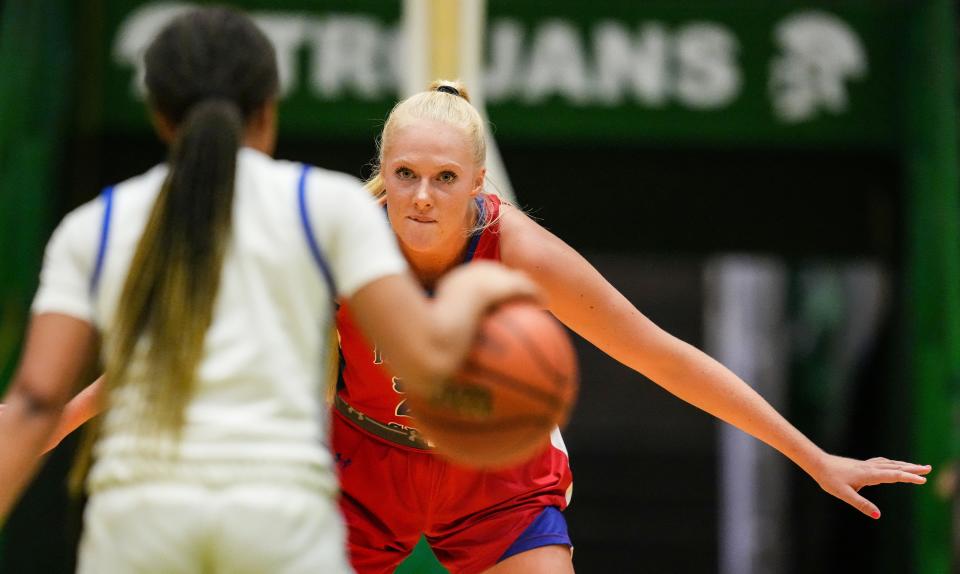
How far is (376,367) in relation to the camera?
4.23m

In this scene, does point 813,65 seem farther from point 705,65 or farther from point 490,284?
point 490,284

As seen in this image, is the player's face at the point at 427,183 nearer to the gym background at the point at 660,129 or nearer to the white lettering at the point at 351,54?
the gym background at the point at 660,129

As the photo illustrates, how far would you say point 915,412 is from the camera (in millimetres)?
9234

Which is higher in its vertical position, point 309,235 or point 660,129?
point 309,235

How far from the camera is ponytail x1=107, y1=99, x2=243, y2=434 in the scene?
2551mm

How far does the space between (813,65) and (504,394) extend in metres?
7.14

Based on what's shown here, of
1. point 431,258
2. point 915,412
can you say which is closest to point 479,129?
point 431,258

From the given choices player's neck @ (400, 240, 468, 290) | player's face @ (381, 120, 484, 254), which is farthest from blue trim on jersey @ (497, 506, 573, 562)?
player's face @ (381, 120, 484, 254)

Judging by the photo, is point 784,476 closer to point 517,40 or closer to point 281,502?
point 517,40

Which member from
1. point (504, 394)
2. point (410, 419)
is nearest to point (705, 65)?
point (410, 419)

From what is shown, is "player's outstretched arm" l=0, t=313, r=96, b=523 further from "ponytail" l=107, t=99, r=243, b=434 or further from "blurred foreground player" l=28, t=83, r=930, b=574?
"blurred foreground player" l=28, t=83, r=930, b=574

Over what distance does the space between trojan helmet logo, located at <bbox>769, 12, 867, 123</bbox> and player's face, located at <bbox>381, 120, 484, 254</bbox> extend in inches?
226

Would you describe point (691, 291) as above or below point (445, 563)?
below

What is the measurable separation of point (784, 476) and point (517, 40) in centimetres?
553
